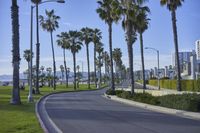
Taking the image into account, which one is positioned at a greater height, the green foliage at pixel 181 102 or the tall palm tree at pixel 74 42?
the tall palm tree at pixel 74 42

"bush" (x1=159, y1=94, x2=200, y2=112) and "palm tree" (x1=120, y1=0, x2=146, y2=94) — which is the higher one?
"palm tree" (x1=120, y1=0, x2=146, y2=94)

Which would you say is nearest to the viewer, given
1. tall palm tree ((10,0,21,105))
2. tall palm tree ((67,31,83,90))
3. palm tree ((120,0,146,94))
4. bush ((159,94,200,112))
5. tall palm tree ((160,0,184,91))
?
bush ((159,94,200,112))

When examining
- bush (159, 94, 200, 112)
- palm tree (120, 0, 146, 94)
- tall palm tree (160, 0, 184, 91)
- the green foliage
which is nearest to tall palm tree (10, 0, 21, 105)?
the green foliage

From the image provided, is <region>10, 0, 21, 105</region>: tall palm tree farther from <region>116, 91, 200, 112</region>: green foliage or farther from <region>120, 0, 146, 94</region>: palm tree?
<region>120, 0, 146, 94</region>: palm tree

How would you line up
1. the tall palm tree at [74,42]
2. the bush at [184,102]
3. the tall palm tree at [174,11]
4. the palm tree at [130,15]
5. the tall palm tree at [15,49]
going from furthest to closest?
the tall palm tree at [74,42]
the tall palm tree at [174,11]
the palm tree at [130,15]
the tall palm tree at [15,49]
the bush at [184,102]

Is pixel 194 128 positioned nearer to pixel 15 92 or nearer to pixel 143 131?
pixel 143 131

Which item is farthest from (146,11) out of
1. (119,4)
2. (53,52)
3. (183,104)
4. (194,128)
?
(53,52)

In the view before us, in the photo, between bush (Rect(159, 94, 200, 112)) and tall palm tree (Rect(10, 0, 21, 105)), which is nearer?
bush (Rect(159, 94, 200, 112))

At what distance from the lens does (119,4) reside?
5078 centimetres

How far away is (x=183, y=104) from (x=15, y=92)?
13695mm

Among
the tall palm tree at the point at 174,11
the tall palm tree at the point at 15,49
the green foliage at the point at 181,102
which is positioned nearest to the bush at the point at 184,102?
the green foliage at the point at 181,102

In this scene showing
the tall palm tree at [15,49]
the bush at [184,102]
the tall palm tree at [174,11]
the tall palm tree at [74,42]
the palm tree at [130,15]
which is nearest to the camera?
the bush at [184,102]

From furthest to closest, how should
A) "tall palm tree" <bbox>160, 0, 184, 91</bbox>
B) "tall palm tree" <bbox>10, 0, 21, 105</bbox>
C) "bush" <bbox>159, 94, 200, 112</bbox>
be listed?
"tall palm tree" <bbox>160, 0, 184, 91</bbox>, "tall palm tree" <bbox>10, 0, 21, 105</bbox>, "bush" <bbox>159, 94, 200, 112</bbox>

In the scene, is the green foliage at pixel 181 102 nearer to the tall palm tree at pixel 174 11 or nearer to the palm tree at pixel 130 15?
the palm tree at pixel 130 15
